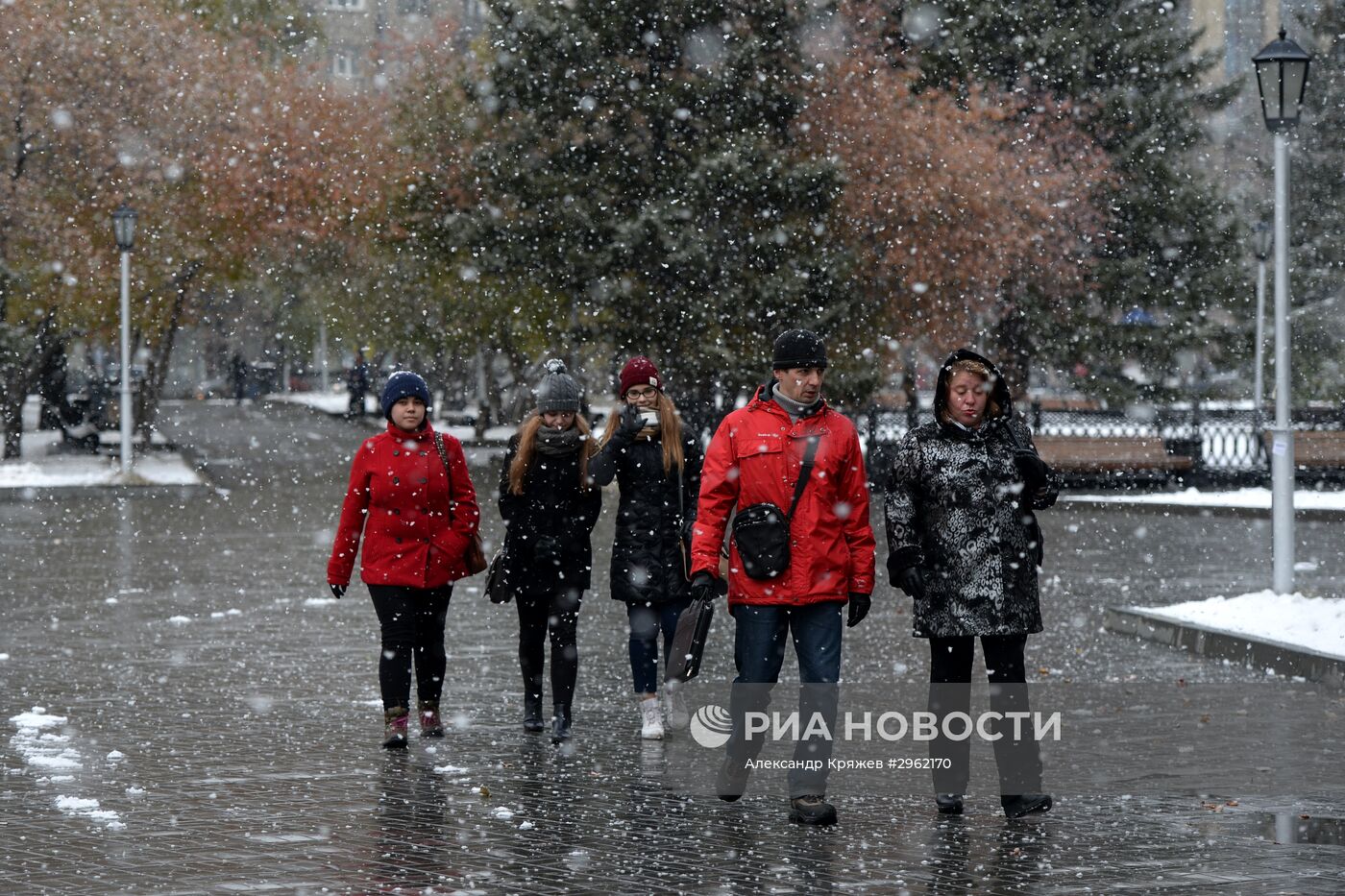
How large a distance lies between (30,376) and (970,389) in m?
33.5

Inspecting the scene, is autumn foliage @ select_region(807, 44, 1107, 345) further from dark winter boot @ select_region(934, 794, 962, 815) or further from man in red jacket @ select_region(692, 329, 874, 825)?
dark winter boot @ select_region(934, 794, 962, 815)

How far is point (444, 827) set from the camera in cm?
710

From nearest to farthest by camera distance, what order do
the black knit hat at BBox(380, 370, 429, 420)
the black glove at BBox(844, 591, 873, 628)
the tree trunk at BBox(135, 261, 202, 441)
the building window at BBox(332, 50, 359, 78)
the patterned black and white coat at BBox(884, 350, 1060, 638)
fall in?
the black glove at BBox(844, 591, 873, 628) → the patterned black and white coat at BBox(884, 350, 1060, 638) → the black knit hat at BBox(380, 370, 429, 420) → the tree trunk at BBox(135, 261, 202, 441) → the building window at BBox(332, 50, 359, 78)

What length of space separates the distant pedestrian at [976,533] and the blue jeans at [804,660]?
0.33 metres

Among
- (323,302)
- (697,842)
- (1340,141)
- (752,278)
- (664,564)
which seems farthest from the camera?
(323,302)

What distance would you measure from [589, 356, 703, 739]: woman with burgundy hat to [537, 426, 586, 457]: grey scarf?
0.82 ft

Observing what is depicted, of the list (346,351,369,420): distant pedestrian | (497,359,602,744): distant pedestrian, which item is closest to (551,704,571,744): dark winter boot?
(497,359,602,744): distant pedestrian

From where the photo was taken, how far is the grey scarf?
9117 mm

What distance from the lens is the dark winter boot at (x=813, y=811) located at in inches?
279

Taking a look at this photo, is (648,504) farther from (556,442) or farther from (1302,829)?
(1302,829)

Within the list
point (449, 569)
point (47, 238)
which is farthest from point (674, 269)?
point (449, 569)

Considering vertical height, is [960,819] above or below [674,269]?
below

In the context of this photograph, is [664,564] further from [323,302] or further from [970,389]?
[323,302]

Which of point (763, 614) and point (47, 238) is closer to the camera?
point (763, 614)
